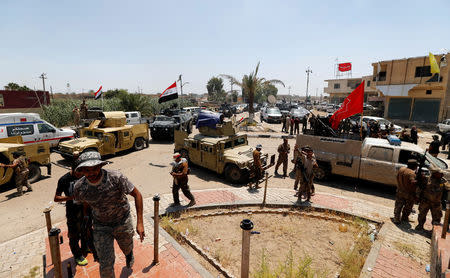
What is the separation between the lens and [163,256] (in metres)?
4.33

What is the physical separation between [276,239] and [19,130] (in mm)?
12008

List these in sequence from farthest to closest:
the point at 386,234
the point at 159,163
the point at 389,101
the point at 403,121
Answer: the point at 389,101 → the point at 403,121 → the point at 159,163 → the point at 386,234

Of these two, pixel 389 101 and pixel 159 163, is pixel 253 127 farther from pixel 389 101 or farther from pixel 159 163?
pixel 389 101

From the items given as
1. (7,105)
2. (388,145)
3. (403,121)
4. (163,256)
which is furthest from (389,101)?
(7,105)

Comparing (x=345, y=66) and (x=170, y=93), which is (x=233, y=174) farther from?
(x=345, y=66)

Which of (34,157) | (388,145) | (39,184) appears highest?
(388,145)

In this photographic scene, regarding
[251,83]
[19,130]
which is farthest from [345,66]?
[19,130]

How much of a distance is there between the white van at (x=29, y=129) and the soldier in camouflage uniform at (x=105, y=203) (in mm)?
10272

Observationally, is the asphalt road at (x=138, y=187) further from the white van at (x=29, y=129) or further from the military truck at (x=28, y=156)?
the white van at (x=29, y=129)

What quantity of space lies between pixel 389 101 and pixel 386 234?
101ft

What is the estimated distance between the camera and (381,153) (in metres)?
7.50

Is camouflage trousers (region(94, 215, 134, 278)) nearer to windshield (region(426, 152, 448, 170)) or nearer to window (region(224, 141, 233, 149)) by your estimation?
window (region(224, 141, 233, 149))

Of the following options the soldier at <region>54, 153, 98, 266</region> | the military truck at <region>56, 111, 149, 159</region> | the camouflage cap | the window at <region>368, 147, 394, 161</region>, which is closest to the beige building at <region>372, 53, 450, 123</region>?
the window at <region>368, 147, 394, 161</region>

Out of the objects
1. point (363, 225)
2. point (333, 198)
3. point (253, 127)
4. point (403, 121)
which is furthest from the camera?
point (403, 121)
